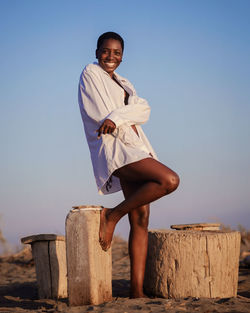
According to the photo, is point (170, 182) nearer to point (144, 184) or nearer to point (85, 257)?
point (144, 184)

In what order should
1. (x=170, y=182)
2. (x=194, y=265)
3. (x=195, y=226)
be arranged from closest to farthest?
(x=170, y=182), (x=194, y=265), (x=195, y=226)

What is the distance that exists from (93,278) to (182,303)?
80 centimetres

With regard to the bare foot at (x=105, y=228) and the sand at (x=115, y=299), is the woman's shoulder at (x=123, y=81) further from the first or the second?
the sand at (x=115, y=299)

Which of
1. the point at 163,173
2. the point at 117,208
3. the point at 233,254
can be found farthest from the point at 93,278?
the point at 233,254

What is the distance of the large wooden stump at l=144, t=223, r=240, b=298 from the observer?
147 inches

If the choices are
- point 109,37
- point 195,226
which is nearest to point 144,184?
point 109,37

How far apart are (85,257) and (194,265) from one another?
40.7 inches

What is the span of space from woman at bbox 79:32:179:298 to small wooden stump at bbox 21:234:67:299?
155 cm

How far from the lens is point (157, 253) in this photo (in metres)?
3.92

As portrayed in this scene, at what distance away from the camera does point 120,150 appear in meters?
3.37

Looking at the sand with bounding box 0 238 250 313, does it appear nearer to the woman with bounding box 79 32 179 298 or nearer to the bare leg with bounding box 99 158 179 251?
the woman with bounding box 79 32 179 298

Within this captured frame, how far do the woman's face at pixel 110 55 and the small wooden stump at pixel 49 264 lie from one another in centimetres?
221

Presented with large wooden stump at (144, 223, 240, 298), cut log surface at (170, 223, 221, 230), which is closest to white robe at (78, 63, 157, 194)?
large wooden stump at (144, 223, 240, 298)

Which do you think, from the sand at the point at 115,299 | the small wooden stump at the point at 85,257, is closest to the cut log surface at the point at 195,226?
the sand at the point at 115,299
